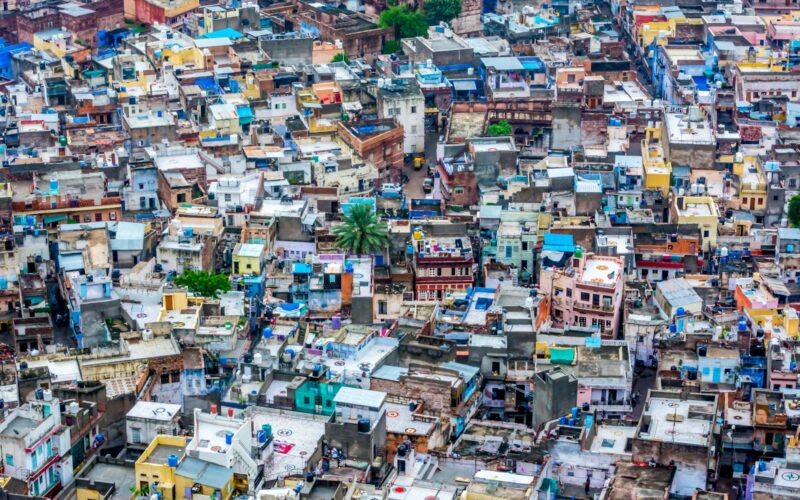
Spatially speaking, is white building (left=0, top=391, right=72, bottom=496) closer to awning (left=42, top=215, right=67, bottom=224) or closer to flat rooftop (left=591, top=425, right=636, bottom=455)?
flat rooftop (left=591, top=425, right=636, bottom=455)

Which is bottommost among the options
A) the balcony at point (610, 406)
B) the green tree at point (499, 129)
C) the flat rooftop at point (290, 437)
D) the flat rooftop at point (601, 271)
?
the balcony at point (610, 406)

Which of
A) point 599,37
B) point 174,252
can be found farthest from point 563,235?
point 599,37

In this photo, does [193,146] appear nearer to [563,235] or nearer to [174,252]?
[174,252]

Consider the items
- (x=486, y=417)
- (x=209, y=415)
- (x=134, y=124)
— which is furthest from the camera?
(x=134, y=124)

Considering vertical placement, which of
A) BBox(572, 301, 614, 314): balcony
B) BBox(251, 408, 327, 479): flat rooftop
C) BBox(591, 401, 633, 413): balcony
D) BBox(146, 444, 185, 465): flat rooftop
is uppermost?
BBox(572, 301, 614, 314): balcony

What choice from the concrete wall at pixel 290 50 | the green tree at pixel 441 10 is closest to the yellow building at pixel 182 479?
the concrete wall at pixel 290 50

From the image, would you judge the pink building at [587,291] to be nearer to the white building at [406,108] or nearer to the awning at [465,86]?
the white building at [406,108]

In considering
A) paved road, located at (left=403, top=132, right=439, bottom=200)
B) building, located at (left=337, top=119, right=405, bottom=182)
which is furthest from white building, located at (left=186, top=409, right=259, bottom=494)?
paved road, located at (left=403, top=132, right=439, bottom=200)
